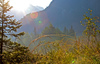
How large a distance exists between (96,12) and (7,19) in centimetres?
21483

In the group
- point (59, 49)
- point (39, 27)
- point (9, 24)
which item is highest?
point (39, 27)

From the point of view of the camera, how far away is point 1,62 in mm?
7117

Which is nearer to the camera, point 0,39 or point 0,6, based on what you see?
point 0,39

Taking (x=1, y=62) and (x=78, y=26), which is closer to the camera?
(x=1, y=62)

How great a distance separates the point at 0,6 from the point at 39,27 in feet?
625

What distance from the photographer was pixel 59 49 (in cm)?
279

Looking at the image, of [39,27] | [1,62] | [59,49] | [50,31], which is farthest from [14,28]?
[39,27]

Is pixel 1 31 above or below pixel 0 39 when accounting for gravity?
above

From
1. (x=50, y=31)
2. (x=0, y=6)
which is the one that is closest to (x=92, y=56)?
(x=0, y=6)

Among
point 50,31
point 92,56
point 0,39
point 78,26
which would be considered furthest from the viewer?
point 78,26

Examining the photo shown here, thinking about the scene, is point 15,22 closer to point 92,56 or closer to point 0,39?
point 0,39

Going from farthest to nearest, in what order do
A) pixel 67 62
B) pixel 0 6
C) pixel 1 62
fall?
pixel 0 6 < pixel 1 62 < pixel 67 62

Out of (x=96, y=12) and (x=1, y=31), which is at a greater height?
(x=96, y=12)

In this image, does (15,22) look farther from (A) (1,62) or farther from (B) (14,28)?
(A) (1,62)
